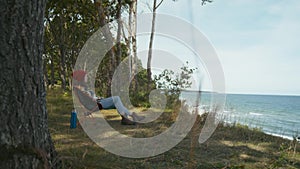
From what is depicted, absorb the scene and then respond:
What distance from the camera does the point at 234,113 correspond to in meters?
6.65

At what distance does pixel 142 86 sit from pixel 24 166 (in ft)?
31.9

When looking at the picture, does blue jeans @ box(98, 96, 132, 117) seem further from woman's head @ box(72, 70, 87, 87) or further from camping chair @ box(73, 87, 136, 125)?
woman's head @ box(72, 70, 87, 87)

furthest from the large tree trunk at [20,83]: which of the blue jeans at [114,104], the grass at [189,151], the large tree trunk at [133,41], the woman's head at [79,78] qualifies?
the large tree trunk at [133,41]

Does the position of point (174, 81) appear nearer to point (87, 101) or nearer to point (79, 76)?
point (79, 76)

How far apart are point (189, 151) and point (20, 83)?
8.05ft

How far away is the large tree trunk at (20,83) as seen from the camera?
1.66 meters

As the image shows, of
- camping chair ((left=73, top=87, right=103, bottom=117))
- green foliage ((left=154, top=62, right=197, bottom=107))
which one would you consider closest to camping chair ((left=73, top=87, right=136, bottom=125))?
camping chair ((left=73, top=87, right=103, bottom=117))

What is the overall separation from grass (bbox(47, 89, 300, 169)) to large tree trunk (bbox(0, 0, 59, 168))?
1.61 ft

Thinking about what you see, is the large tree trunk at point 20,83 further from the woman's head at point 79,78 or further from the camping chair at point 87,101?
the woman's head at point 79,78

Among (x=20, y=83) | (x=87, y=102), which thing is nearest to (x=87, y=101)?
(x=87, y=102)

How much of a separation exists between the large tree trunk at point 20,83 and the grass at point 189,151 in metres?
0.49

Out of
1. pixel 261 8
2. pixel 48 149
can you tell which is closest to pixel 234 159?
pixel 48 149

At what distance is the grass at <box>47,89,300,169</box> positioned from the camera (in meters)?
2.84

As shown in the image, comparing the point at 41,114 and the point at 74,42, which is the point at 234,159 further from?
the point at 74,42
